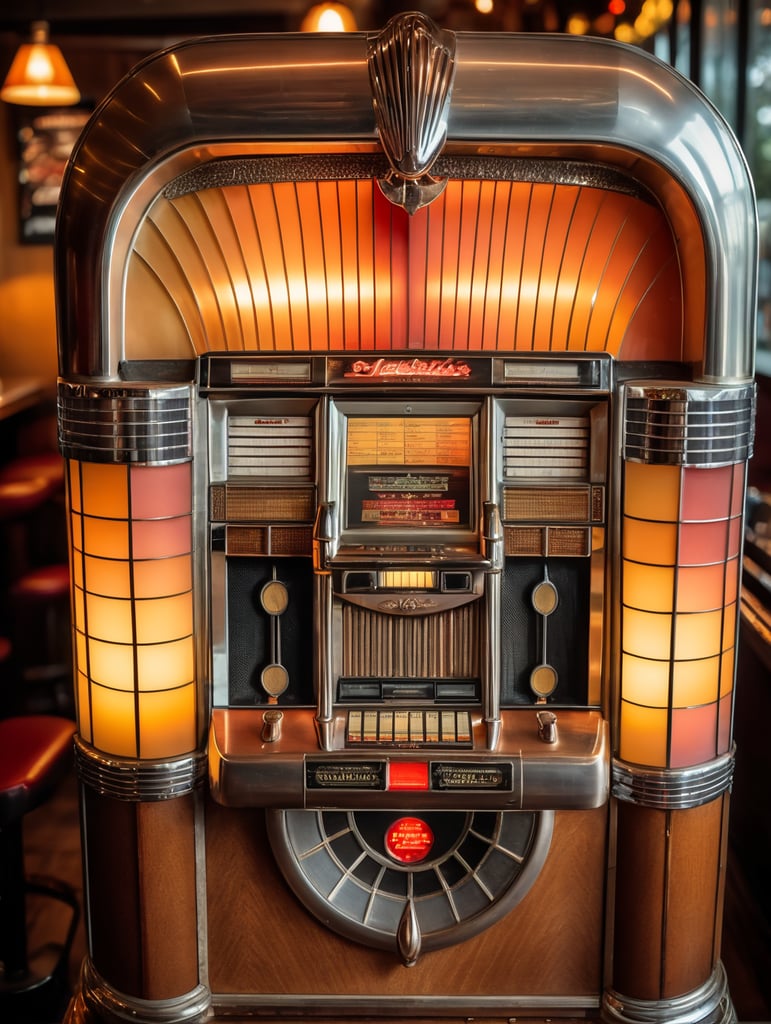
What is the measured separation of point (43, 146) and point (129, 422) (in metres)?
5.49

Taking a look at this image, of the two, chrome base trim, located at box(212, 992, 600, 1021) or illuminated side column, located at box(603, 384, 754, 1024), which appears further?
chrome base trim, located at box(212, 992, 600, 1021)

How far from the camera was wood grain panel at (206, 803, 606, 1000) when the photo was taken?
223cm

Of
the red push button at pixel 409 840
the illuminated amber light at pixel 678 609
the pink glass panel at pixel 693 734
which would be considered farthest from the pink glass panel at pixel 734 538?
the red push button at pixel 409 840

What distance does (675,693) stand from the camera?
2.10 metres

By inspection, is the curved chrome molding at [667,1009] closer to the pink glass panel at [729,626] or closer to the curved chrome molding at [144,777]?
the pink glass panel at [729,626]

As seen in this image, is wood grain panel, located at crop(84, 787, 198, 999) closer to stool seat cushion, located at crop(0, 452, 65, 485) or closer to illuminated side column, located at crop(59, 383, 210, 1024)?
illuminated side column, located at crop(59, 383, 210, 1024)

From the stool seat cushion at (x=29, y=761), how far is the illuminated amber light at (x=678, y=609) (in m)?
1.30

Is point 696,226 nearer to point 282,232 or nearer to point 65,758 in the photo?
point 282,232

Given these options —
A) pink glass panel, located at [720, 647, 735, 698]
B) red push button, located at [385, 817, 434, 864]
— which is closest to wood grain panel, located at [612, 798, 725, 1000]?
pink glass panel, located at [720, 647, 735, 698]

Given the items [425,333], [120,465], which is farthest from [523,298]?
[120,465]

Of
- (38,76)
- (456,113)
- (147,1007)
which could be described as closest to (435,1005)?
(147,1007)

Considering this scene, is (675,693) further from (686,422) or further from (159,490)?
(159,490)

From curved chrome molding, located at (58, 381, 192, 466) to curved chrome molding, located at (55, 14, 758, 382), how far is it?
28 cm

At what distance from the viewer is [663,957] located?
2.19 m
